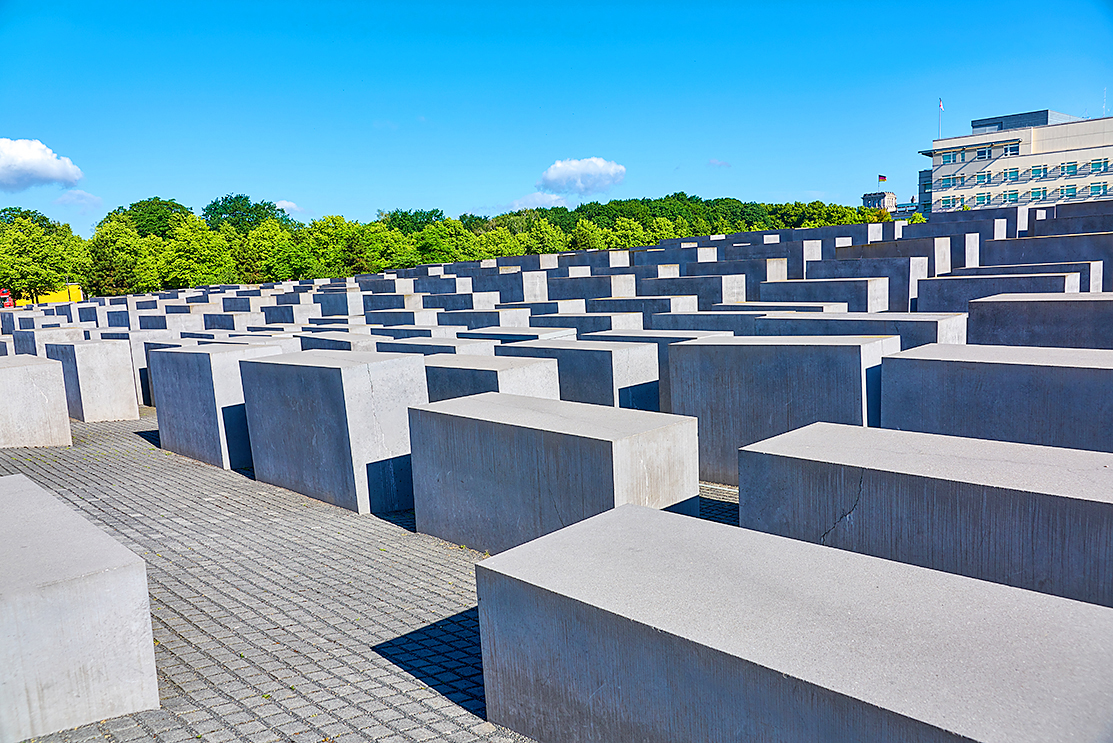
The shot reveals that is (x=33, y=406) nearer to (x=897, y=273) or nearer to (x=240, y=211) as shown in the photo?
→ (x=897, y=273)

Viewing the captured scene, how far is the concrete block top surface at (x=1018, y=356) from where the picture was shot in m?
7.29

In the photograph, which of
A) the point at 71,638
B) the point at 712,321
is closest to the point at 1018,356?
the point at 712,321

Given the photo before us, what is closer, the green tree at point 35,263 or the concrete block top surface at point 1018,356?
the concrete block top surface at point 1018,356

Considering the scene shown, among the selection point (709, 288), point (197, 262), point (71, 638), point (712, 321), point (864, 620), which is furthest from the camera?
point (197, 262)

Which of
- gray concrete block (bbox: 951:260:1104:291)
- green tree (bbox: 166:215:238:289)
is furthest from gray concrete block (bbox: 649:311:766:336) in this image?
green tree (bbox: 166:215:238:289)

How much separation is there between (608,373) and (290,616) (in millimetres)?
5406

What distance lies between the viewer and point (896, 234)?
97.5ft

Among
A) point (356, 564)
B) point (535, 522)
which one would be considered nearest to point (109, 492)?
point (356, 564)

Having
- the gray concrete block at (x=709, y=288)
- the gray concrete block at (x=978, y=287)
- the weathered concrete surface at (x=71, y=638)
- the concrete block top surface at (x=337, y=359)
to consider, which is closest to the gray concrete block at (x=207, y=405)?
the concrete block top surface at (x=337, y=359)

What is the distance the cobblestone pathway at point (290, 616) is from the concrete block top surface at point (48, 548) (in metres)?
0.92

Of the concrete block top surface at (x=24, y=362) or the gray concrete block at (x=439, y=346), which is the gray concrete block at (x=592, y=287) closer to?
the gray concrete block at (x=439, y=346)

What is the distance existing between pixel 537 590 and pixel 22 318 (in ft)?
108

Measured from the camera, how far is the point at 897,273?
18.6 m

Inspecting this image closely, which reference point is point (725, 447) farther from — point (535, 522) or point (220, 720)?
point (220, 720)
